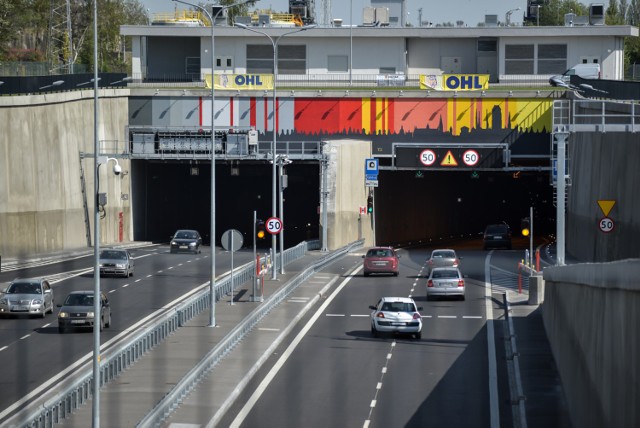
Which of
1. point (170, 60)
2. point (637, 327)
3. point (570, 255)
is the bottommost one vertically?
point (570, 255)

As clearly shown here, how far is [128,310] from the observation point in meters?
41.6

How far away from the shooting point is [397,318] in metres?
37.5

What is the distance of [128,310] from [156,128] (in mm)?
37233

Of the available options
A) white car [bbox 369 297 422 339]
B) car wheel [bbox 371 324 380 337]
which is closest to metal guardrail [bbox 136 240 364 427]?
car wheel [bbox 371 324 380 337]

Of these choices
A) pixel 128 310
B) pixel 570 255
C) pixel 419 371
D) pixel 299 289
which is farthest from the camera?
pixel 570 255

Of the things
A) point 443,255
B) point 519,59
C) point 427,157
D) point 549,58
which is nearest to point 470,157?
point 427,157

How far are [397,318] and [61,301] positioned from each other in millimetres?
13116

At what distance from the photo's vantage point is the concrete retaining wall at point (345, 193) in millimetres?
69500

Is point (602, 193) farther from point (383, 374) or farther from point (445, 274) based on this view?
point (383, 374)

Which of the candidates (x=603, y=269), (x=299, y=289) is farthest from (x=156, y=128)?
(x=603, y=269)

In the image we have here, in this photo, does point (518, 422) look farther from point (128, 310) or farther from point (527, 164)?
point (527, 164)

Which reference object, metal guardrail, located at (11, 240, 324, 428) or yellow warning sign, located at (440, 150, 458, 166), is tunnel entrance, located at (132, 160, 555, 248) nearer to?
yellow warning sign, located at (440, 150, 458, 166)

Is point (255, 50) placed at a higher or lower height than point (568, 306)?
higher

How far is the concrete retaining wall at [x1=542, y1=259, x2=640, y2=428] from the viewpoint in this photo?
15.5 metres
